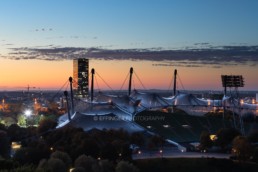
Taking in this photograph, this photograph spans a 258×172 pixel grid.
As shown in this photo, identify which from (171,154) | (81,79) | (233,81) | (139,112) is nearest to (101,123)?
(139,112)

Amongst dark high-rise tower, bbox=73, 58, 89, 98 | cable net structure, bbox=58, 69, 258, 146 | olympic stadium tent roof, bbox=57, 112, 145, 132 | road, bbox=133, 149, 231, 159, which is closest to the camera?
road, bbox=133, 149, 231, 159

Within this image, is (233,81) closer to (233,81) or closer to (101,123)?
(233,81)

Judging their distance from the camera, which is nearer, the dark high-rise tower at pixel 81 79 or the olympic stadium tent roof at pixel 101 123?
the olympic stadium tent roof at pixel 101 123

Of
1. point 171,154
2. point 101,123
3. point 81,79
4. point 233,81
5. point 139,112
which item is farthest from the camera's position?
point 81,79

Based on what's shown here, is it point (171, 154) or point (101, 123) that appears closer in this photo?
point (171, 154)

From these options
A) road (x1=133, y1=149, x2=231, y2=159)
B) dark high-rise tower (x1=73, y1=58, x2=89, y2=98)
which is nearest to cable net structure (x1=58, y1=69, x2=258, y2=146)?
road (x1=133, y1=149, x2=231, y2=159)

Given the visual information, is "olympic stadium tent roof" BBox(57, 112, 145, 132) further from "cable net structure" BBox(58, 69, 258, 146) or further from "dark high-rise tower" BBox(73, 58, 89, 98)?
"dark high-rise tower" BBox(73, 58, 89, 98)

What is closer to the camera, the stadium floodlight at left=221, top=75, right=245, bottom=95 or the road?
the road

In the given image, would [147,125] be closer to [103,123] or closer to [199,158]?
[103,123]

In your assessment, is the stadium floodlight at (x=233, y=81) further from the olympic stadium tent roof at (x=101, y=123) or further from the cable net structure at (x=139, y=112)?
the olympic stadium tent roof at (x=101, y=123)

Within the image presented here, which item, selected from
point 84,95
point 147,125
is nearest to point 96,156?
point 147,125

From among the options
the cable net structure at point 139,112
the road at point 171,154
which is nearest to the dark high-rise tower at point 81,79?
the cable net structure at point 139,112

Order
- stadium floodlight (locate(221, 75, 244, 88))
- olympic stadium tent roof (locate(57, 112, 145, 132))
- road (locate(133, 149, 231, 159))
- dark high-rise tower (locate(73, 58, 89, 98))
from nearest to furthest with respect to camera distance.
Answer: road (locate(133, 149, 231, 159))
olympic stadium tent roof (locate(57, 112, 145, 132))
stadium floodlight (locate(221, 75, 244, 88))
dark high-rise tower (locate(73, 58, 89, 98))
